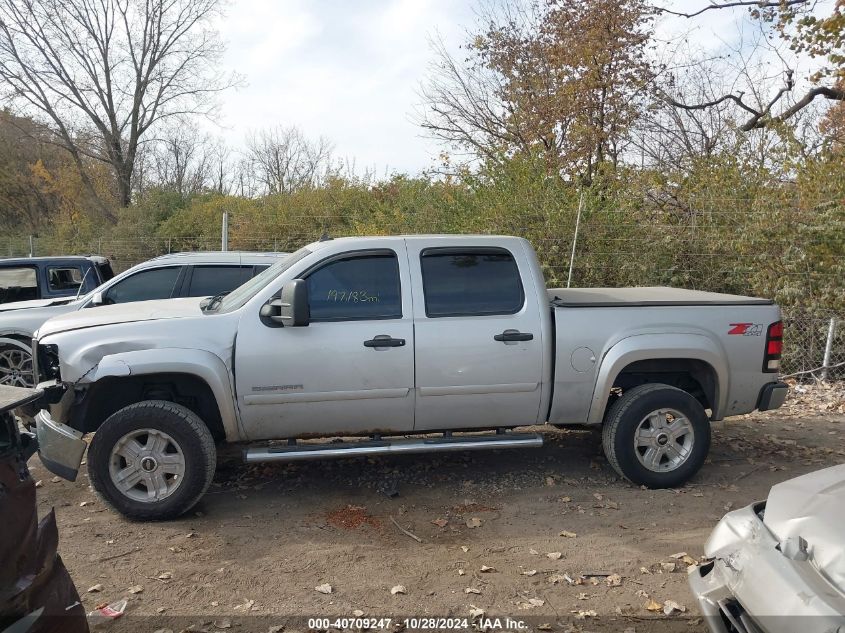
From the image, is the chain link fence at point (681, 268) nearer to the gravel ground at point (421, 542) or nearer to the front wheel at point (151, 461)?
the gravel ground at point (421, 542)

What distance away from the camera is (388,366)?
16.4ft

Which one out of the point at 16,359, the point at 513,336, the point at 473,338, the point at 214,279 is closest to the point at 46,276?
the point at 16,359

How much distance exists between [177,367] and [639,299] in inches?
145

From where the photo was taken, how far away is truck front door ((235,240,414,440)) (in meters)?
4.90

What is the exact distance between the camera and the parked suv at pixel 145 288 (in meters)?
7.85

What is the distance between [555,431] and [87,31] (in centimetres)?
2678

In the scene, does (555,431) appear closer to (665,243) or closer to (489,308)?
(489,308)

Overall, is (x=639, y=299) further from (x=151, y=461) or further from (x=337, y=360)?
(x=151, y=461)

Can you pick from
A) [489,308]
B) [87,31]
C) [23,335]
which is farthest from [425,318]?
[87,31]

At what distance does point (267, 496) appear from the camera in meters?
5.30

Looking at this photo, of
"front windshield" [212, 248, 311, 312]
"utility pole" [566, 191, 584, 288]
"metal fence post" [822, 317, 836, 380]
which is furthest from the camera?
"utility pole" [566, 191, 584, 288]

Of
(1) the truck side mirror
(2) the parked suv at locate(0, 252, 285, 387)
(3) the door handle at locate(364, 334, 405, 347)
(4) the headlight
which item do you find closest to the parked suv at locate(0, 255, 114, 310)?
(2) the parked suv at locate(0, 252, 285, 387)

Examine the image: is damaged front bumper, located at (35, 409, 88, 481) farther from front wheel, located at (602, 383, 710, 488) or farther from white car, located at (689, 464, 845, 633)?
front wheel, located at (602, 383, 710, 488)

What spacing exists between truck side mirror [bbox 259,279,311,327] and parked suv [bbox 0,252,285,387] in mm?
3445
